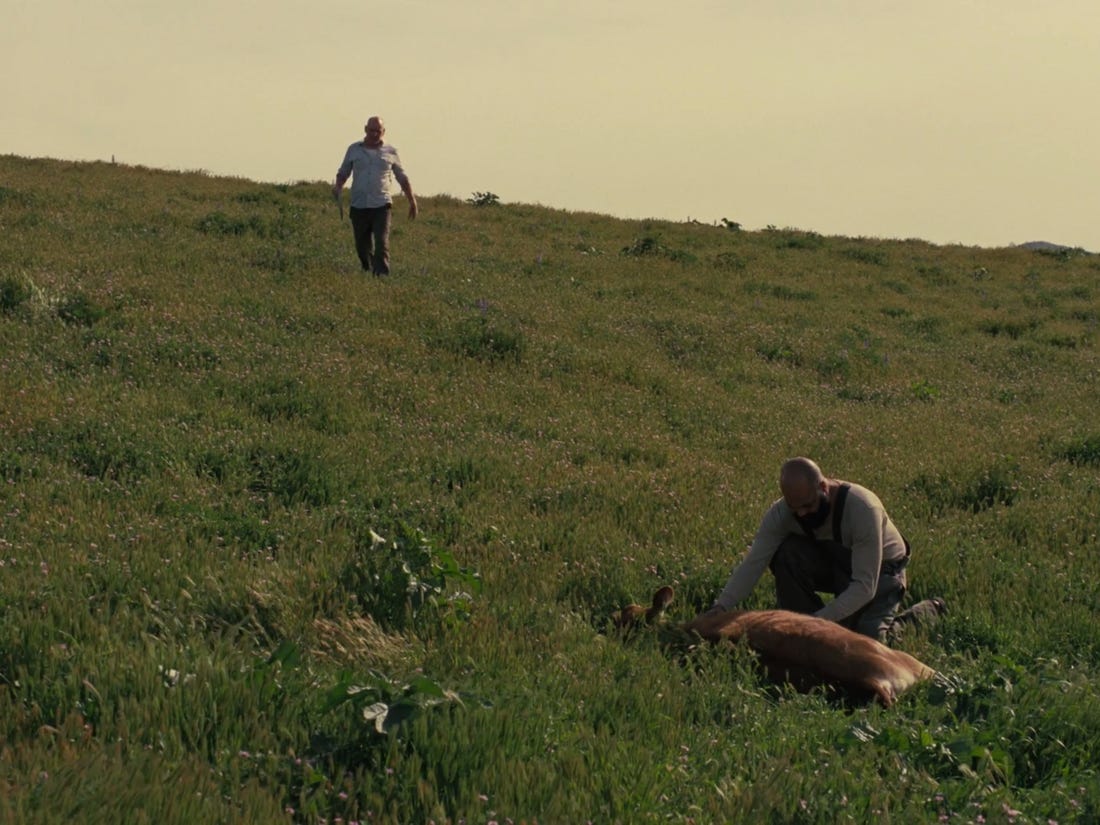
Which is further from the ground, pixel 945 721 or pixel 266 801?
pixel 266 801

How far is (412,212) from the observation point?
15.9 m

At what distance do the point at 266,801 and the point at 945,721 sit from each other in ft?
9.77

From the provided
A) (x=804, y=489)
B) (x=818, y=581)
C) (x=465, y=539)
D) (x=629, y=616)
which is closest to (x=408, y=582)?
(x=629, y=616)

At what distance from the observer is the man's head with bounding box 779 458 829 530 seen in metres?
6.34

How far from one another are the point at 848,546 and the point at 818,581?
0.93 feet

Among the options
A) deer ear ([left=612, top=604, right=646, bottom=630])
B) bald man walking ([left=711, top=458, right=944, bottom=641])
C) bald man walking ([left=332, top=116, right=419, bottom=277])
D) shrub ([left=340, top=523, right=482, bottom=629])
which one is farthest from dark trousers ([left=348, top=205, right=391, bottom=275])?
deer ear ([left=612, top=604, right=646, bottom=630])

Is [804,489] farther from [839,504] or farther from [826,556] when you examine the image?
[826,556]

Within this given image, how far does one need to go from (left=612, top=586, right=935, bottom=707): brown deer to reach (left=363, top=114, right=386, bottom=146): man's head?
10949mm

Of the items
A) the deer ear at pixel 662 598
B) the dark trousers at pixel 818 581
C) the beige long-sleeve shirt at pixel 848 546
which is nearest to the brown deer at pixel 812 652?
the deer ear at pixel 662 598

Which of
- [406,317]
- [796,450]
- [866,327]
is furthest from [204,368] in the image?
[866,327]

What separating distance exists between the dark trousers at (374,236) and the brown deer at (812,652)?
10482 mm

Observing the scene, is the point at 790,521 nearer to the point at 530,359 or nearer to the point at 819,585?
the point at 819,585

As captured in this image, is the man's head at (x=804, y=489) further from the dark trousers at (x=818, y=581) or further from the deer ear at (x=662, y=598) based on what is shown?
the deer ear at (x=662, y=598)

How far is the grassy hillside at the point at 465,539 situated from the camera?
365cm
